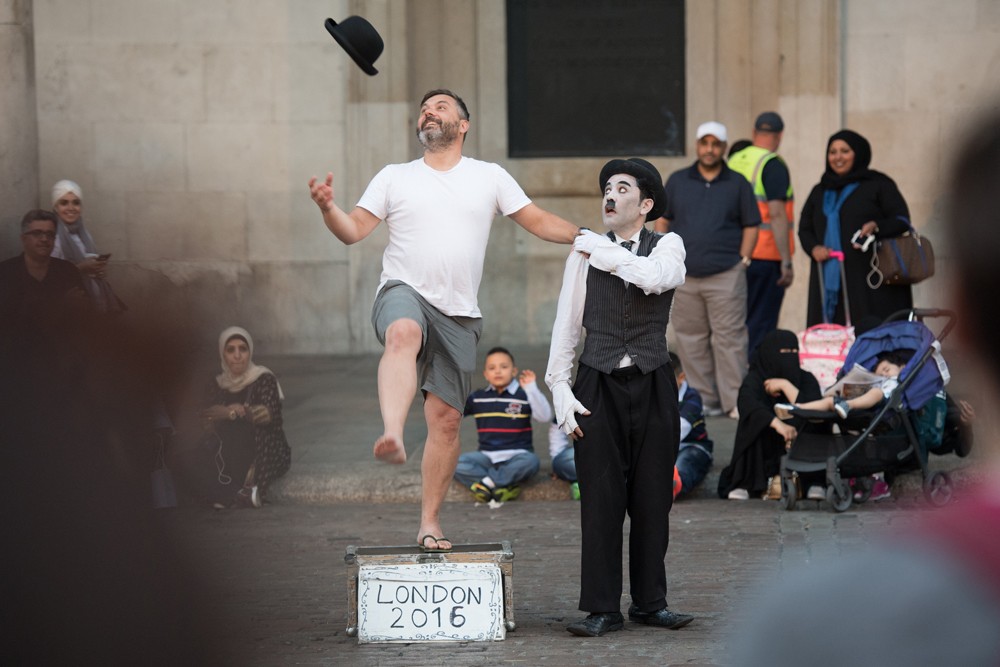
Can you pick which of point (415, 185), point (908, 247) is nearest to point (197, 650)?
point (415, 185)

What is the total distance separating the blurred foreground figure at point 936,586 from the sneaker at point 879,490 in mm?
6903

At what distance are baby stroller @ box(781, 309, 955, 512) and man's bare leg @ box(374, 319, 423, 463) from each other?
2.74 metres

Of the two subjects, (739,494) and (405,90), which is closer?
(739,494)

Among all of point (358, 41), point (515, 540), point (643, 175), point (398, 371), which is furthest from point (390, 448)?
point (515, 540)

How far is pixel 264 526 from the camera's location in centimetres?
773

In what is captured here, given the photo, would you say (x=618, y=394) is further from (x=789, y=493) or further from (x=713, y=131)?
(x=713, y=131)

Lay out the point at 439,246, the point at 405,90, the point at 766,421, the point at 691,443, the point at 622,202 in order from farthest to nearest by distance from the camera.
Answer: the point at 405,90 → the point at 691,443 → the point at 766,421 → the point at 439,246 → the point at 622,202

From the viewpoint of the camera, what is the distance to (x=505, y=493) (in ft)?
27.1

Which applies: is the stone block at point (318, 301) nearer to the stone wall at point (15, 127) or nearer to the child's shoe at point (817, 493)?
the child's shoe at point (817, 493)

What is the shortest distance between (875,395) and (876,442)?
0.76 ft

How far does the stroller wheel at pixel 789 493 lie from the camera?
25.5 feet

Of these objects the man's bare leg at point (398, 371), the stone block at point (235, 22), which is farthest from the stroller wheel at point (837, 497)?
the stone block at point (235, 22)

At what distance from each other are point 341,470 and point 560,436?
4.03 feet

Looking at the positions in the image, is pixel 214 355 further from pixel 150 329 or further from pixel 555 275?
pixel 555 275
